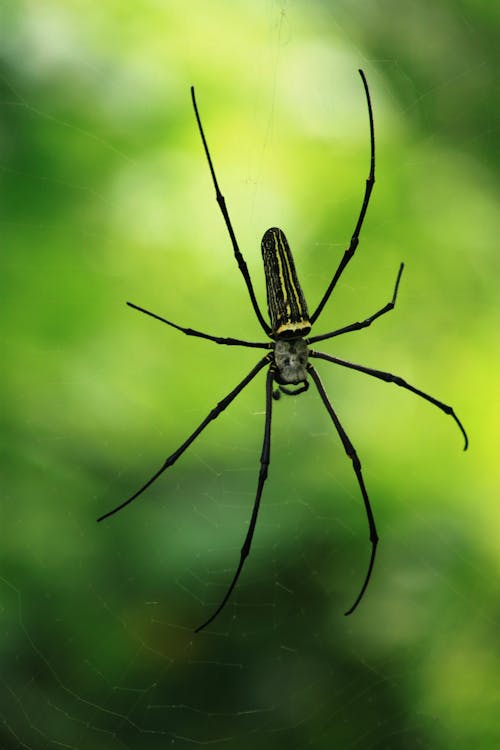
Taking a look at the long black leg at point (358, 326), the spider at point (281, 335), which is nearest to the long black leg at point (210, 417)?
the spider at point (281, 335)

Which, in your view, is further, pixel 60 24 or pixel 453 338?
pixel 453 338

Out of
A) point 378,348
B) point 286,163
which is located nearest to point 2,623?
point 378,348

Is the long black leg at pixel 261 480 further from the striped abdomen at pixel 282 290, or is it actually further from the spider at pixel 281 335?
the striped abdomen at pixel 282 290

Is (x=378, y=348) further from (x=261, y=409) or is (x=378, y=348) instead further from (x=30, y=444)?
(x=30, y=444)

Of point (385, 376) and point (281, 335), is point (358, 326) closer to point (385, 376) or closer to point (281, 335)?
point (385, 376)

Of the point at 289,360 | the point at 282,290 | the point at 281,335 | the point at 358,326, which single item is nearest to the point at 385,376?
the point at 358,326

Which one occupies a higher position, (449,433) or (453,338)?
(453,338)

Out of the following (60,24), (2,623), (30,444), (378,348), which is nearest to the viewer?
(2,623)
